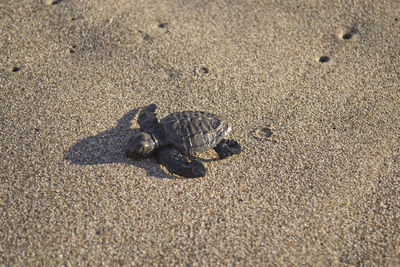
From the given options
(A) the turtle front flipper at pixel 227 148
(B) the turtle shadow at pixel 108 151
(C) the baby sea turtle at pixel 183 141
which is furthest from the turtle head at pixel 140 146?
(A) the turtle front flipper at pixel 227 148

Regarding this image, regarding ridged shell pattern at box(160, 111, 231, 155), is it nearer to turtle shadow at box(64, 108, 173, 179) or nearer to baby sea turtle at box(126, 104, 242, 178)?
baby sea turtle at box(126, 104, 242, 178)

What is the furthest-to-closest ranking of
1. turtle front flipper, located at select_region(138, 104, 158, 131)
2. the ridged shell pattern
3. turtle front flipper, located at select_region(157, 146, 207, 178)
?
turtle front flipper, located at select_region(138, 104, 158, 131)
the ridged shell pattern
turtle front flipper, located at select_region(157, 146, 207, 178)

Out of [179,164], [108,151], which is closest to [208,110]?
[179,164]

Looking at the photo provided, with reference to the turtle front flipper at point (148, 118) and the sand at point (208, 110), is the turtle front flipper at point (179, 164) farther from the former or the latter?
the turtle front flipper at point (148, 118)

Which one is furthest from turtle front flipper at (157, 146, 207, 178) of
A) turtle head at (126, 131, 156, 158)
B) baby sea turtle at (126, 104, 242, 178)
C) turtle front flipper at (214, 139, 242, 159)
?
turtle front flipper at (214, 139, 242, 159)

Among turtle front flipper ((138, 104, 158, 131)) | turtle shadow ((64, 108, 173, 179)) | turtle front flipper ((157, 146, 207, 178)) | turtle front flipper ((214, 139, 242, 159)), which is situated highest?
turtle front flipper ((138, 104, 158, 131))

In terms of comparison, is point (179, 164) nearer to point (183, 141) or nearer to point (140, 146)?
point (183, 141)
